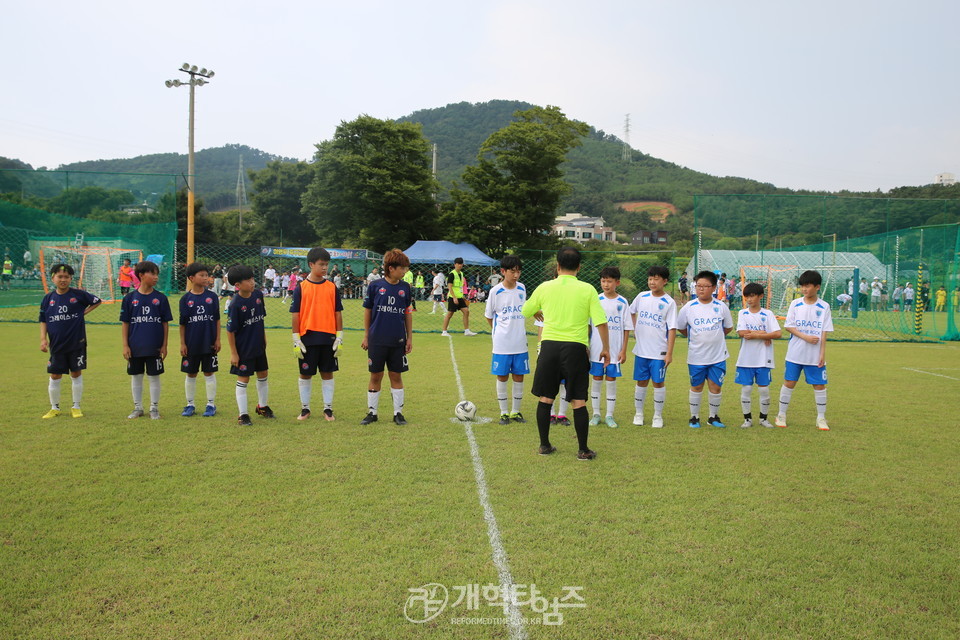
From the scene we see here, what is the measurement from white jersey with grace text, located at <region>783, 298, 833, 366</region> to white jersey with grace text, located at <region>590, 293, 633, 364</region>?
1.87 metres

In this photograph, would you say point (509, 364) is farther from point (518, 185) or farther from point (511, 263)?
point (518, 185)

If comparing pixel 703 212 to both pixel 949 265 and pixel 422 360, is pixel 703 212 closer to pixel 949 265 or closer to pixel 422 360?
pixel 949 265

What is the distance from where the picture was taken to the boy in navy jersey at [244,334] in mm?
6770

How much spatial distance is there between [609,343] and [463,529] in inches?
144

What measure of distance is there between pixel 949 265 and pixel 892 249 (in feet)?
5.98

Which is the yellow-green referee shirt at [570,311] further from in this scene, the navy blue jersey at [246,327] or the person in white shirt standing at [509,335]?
the navy blue jersey at [246,327]

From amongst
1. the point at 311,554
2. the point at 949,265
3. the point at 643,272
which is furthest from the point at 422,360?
the point at 949,265

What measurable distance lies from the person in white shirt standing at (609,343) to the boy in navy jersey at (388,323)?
2247mm

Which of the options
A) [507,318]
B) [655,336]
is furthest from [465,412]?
[655,336]

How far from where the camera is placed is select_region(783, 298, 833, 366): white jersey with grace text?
720cm

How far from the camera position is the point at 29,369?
32.4ft

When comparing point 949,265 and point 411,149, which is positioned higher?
point 411,149

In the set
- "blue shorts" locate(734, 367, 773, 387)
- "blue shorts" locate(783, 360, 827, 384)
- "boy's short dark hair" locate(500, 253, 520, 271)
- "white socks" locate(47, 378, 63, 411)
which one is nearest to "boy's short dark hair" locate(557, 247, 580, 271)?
"boy's short dark hair" locate(500, 253, 520, 271)

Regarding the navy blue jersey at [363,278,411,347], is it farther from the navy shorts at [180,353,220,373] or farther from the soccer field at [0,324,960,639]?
the navy shorts at [180,353,220,373]
